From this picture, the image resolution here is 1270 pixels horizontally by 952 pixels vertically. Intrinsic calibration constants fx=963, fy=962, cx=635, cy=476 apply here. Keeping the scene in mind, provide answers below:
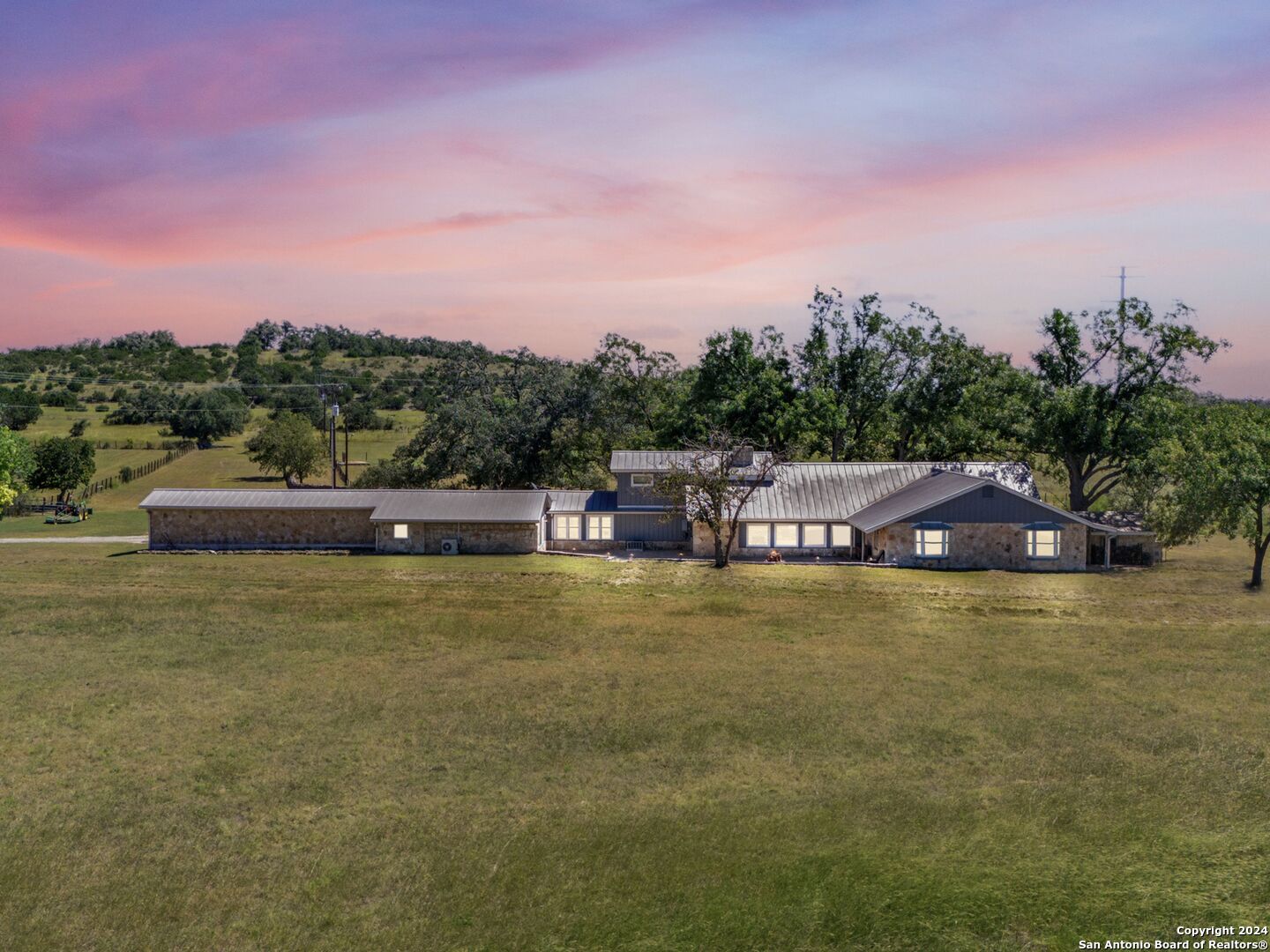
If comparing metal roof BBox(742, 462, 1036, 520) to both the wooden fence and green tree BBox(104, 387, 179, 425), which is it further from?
green tree BBox(104, 387, 179, 425)

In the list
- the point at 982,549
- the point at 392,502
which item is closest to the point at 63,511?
the point at 392,502

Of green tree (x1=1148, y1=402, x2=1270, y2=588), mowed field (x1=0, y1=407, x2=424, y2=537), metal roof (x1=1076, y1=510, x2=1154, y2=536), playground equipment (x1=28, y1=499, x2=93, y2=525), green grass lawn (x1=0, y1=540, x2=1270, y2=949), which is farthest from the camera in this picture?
playground equipment (x1=28, y1=499, x2=93, y2=525)

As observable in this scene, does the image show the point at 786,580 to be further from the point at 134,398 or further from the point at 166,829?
the point at 134,398

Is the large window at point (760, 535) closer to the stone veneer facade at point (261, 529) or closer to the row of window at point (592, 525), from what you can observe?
the row of window at point (592, 525)

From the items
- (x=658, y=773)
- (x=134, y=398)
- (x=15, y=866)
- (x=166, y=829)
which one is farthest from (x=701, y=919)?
(x=134, y=398)

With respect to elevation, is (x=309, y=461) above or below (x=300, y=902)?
above

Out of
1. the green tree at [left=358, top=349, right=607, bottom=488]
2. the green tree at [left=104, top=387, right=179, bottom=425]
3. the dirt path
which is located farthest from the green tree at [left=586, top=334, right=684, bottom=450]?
the green tree at [left=104, top=387, right=179, bottom=425]

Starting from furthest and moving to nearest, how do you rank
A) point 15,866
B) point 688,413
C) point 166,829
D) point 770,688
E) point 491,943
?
point 688,413, point 770,688, point 166,829, point 15,866, point 491,943
